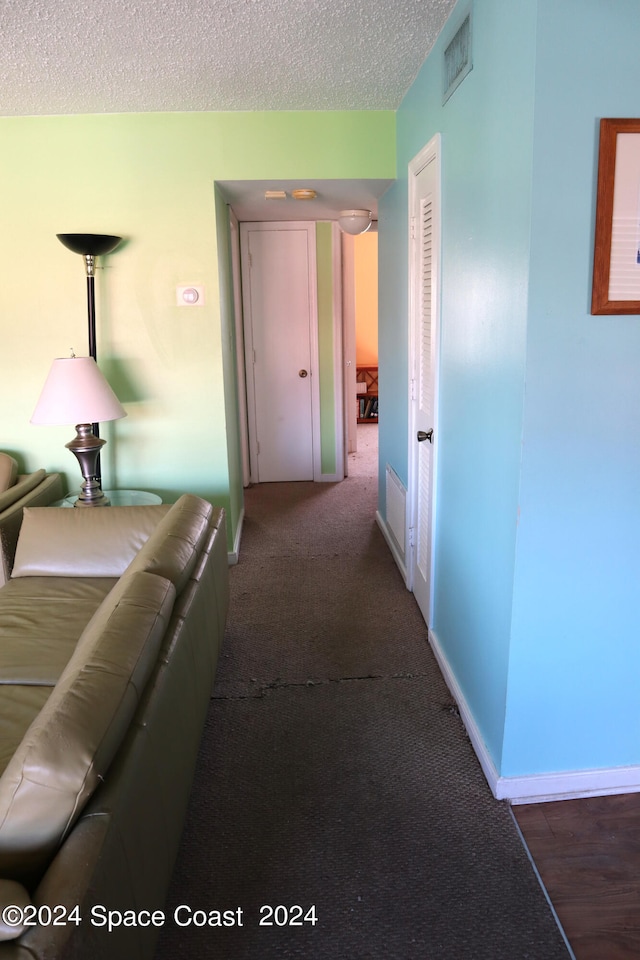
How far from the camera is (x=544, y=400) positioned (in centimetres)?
170

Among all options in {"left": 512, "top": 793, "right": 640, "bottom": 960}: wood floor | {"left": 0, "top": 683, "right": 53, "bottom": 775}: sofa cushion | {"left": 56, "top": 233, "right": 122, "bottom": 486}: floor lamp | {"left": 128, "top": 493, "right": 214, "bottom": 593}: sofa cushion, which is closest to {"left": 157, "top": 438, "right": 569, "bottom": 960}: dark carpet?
{"left": 512, "top": 793, "right": 640, "bottom": 960}: wood floor

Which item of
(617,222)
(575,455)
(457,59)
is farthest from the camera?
(457,59)

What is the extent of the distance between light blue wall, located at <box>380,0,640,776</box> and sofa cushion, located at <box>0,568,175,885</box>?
1047mm

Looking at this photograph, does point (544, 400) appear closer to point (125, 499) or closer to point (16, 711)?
point (16, 711)

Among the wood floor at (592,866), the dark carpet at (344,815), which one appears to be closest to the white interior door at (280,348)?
the dark carpet at (344,815)

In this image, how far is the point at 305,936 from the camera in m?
1.61

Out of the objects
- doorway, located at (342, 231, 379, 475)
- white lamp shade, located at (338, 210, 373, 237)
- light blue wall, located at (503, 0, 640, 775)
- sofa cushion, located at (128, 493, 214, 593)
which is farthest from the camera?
doorway, located at (342, 231, 379, 475)

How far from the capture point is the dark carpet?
1611 mm

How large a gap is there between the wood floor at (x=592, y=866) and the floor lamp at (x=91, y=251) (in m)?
2.45

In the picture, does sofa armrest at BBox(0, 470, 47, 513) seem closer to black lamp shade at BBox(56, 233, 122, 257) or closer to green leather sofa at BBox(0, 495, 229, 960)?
green leather sofa at BBox(0, 495, 229, 960)

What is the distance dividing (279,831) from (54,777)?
1024 mm

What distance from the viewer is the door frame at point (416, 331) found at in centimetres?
254

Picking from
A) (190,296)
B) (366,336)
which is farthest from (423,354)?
(366,336)

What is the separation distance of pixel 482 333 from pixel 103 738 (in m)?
1.51
